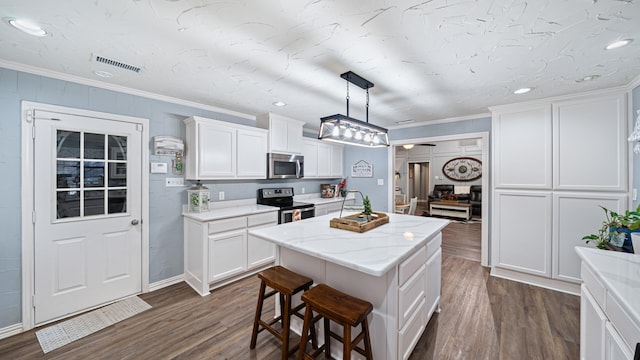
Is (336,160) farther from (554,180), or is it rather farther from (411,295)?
(411,295)

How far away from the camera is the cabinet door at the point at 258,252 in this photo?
10.6ft

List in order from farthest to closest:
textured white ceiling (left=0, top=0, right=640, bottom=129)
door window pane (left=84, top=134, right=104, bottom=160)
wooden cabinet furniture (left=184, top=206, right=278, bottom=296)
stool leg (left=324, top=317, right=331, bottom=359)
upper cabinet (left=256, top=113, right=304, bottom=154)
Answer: upper cabinet (left=256, top=113, right=304, bottom=154) → wooden cabinet furniture (left=184, top=206, right=278, bottom=296) → door window pane (left=84, top=134, right=104, bottom=160) → stool leg (left=324, top=317, right=331, bottom=359) → textured white ceiling (left=0, top=0, right=640, bottom=129)

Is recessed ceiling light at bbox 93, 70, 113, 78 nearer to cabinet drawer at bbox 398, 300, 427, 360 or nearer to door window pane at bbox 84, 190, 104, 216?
door window pane at bbox 84, 190, 104, 216

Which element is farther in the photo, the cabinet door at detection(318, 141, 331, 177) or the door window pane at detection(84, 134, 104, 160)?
the cabinet door at detection(318, 141, 331, 177)

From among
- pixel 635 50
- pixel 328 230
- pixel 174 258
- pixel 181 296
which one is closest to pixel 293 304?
pixel 328 230

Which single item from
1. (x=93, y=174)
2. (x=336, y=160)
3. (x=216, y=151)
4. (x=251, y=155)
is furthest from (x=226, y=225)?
(x=336, y=160)

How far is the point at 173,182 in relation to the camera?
3018 mm

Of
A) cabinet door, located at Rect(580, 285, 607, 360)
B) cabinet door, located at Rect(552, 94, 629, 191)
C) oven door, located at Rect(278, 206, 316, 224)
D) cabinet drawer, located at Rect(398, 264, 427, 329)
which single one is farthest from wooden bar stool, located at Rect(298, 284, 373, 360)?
cabinet door, located at Rect(552, 94, 629, 191)

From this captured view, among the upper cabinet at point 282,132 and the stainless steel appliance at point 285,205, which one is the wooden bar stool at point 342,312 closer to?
the stainless steel appliance at point 285,205

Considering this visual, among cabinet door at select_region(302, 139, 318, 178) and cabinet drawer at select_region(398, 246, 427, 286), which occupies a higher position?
cabinet door at select_region(302, 139, 318, 178)

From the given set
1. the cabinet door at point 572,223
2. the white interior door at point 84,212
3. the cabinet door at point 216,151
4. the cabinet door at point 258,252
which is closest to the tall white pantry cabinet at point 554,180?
the cabinet door at point 572,223

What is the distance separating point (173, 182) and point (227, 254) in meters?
1.14

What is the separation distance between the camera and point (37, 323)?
2178mm

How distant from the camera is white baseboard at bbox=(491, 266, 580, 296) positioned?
283 centimetres
